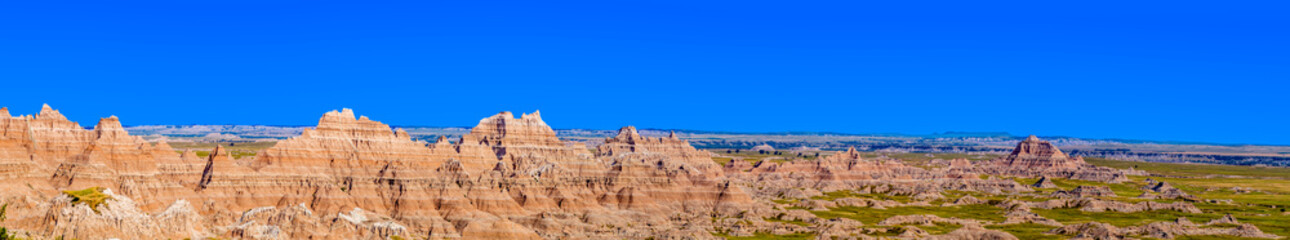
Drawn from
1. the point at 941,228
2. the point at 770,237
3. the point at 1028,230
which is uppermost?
the point at 941,228

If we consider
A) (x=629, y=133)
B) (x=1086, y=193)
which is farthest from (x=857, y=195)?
(x=629, y=133)

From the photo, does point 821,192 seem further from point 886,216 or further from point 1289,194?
point 1289,194

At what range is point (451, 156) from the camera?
371 ft

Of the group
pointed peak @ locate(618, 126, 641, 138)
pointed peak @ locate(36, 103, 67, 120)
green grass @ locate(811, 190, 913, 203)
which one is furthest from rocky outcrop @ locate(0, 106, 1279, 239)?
pointed peak @ locate(618, 126, 641, 138)

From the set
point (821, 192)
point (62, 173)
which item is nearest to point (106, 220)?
point (62, 173)

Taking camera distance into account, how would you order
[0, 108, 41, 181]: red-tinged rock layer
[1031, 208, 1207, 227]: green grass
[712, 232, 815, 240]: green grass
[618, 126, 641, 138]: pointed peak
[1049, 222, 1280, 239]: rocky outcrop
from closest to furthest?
[0, 108, 41, 181]: red-tinged rock layer
[712, 232, 815, 240]: green grass
[1049, 222, 1280, 239]: rocky outcrop
[1031, 208, 1207, 227]: green grass
[618, 126, 641, 138]: pointed peak

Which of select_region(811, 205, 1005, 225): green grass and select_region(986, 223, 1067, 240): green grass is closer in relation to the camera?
select_region(986, 223, 1067, 240): green grass

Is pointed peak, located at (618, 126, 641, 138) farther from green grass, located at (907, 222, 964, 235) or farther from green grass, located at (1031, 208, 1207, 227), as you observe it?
green grass, located at (907, 222, 964, 235)

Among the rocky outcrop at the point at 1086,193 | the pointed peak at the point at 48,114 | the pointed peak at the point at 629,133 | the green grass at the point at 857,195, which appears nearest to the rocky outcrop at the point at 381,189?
the pointed peak at the point at 48,114

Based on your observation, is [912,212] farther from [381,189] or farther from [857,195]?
[381,189]

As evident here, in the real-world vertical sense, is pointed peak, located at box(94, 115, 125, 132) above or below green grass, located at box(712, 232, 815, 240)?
above

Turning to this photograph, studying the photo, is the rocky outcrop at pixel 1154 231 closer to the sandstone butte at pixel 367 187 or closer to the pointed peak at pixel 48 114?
the sandstone butte at pixel 367 187

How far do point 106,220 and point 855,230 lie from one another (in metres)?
68.0

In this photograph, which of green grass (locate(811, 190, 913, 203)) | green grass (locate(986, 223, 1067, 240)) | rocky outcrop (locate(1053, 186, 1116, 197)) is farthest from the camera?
rocky outcrop (locate(1053, 186, 1116, 197))
